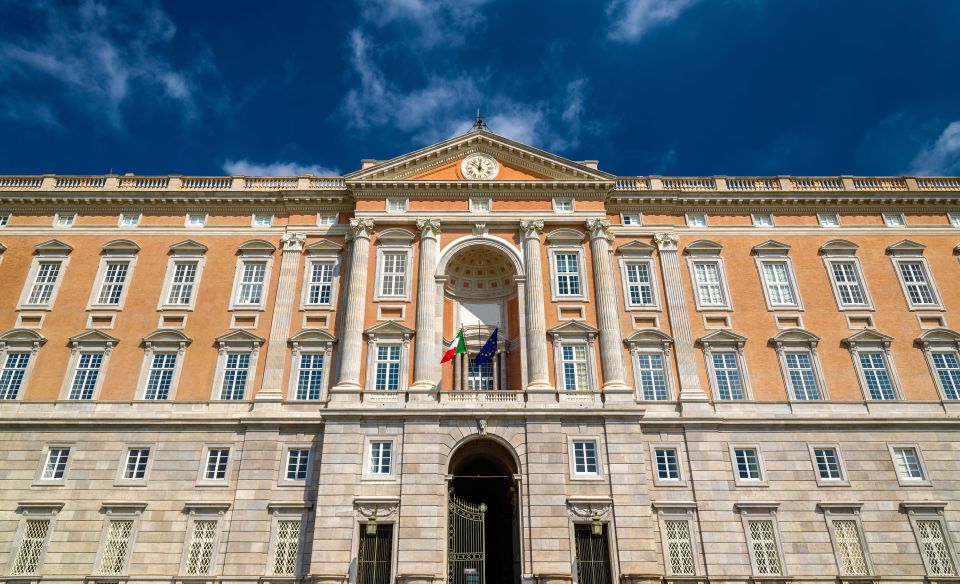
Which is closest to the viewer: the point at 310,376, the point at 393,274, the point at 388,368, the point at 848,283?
the point at 388,368

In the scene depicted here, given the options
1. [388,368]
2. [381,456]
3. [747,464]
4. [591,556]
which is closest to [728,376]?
[747,464]

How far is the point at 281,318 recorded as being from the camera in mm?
35344

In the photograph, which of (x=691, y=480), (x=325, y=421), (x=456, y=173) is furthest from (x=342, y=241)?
(x=691, y=480)

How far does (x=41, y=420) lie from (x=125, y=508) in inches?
272

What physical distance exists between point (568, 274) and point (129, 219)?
88.8 ft

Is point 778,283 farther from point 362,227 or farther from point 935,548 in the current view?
point 362,227

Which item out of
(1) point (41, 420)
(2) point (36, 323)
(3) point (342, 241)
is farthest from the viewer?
(3) point (342, 241)

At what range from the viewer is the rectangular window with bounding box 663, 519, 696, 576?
29.7m

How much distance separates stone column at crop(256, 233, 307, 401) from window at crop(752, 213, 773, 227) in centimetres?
2753

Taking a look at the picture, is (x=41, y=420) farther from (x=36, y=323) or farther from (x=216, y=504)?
(x=216, y=504)

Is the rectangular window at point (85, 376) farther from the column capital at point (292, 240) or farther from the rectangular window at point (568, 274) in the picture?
the rectangular window at point (568, 274)

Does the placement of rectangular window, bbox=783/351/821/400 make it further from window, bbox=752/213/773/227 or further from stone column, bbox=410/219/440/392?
stone column, bbox=410/219/440/392

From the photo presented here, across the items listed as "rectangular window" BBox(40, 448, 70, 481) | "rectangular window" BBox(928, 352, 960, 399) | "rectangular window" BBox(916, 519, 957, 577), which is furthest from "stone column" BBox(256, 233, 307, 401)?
"rectangular window" BBox(916, 519, 957, 577)

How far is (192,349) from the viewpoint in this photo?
34.6 m
